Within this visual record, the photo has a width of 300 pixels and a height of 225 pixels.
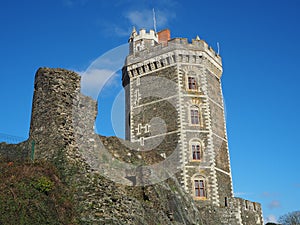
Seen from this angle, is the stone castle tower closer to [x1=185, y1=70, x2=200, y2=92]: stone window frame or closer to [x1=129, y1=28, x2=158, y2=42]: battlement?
[x1=185, y1=70, x2=200, y2=92]: stone window frame

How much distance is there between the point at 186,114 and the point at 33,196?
21.2m

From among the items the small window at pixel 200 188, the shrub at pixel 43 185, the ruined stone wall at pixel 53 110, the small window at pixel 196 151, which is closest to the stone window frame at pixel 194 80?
the small window at pixel 196 151

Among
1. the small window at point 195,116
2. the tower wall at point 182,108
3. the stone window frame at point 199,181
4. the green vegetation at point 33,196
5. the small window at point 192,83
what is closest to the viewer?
the green vegetation at point 33,196

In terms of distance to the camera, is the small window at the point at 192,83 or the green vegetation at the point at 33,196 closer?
the green vegetation at the point at 33,196

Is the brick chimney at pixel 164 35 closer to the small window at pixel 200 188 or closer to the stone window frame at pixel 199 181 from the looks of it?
the stone window frame at pixel 199 181

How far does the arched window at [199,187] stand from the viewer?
30.0 meters

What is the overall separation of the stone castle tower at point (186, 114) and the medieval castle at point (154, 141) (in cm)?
9

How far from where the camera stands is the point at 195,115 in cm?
3278

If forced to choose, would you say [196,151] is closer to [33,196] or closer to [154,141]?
[154,141]

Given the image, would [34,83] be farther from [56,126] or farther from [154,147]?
[154,147]

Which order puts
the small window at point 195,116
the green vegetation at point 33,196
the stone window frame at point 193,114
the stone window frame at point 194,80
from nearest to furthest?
1. the green vegetation at point 33,196
2. the stone window frame at point 193,114
3. the small window at point 195,116
4. the stone window frame at point 194,80

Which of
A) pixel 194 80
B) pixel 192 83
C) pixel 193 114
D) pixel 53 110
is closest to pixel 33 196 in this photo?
pixel 53 110

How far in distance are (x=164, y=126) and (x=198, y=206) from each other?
24.9ft

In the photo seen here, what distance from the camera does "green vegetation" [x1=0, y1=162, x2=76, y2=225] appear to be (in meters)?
11.7
